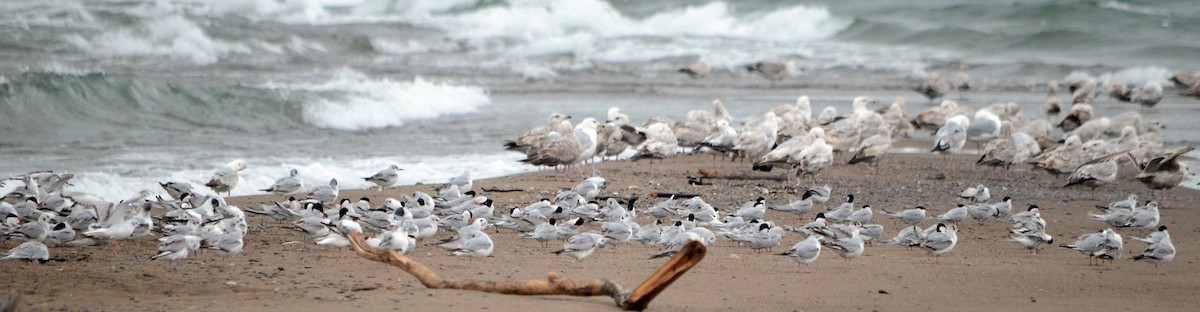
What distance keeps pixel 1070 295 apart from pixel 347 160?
9604 mm

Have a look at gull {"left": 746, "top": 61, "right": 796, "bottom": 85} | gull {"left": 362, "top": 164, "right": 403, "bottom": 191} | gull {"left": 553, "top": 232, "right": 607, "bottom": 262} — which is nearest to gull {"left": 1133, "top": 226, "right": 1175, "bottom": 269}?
gull {"left": 553, "top": 232, "right": 607, "bottom": 262}

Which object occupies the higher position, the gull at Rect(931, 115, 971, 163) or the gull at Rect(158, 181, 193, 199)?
the gull at Rect(158, 181, 193, 199)

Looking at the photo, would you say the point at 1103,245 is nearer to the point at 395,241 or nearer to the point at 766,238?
the point at 766,238

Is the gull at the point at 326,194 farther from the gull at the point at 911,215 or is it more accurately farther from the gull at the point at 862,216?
the gull at the point at 911,215

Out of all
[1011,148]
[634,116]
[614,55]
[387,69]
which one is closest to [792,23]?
[614,55]

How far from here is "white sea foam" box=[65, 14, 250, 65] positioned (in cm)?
Result: 3041

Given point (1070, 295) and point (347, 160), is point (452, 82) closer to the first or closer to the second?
point (347, 160)

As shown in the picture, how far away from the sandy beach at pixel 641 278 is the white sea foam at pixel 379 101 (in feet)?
28.4

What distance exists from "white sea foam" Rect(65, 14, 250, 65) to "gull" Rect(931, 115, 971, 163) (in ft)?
60.5

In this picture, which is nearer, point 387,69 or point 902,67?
point 387,69

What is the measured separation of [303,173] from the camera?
565 inches

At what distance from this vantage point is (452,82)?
89.5ft

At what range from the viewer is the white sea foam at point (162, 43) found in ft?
99.8

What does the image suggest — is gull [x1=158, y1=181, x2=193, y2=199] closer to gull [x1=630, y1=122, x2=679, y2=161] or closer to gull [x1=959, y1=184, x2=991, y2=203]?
gull [x1=630, y1=122, x2=679, y2=161]
